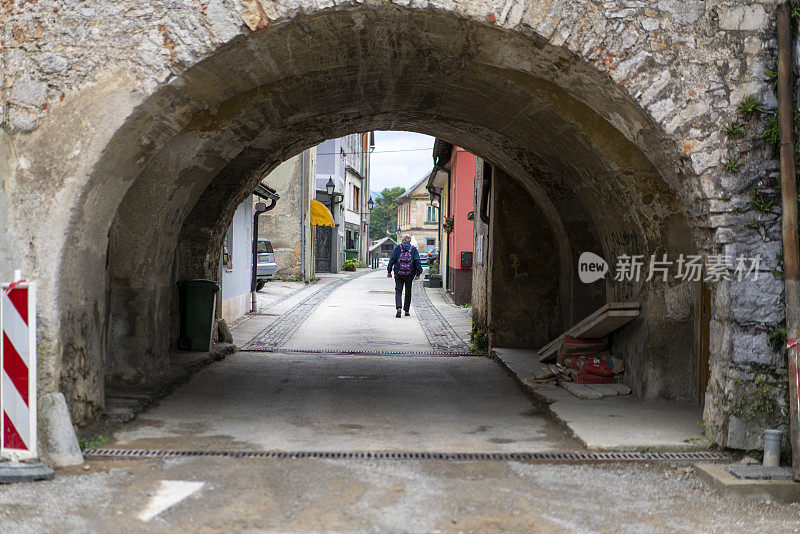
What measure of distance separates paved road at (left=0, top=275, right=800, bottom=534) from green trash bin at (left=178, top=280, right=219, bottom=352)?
2350 mm

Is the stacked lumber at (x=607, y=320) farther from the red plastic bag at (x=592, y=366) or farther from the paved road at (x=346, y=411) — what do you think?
the paved road at (x=346, y=411)

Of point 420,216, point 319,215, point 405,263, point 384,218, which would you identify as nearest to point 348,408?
point 405,263

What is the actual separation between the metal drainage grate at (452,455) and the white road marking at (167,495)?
25.0 inches

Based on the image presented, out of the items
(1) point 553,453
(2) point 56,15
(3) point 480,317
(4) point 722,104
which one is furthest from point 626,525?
(3) point 480,317

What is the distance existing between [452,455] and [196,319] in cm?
555

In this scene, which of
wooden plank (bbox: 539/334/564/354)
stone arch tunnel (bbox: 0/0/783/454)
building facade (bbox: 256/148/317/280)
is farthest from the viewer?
building facade (bbox: 256/148/317/280)

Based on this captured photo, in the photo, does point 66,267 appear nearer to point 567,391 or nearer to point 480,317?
point 567,391

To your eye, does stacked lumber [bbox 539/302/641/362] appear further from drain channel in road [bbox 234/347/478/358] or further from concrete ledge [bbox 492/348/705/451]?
drain channel in road [bbox 234/347/478/358]

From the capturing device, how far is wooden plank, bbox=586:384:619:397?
23.7 feet

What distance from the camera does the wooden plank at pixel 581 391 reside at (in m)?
7.06

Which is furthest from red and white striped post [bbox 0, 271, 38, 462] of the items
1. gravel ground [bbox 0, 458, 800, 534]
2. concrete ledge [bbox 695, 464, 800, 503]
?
concrete ledge [bbox 695, 464, 800, 503]

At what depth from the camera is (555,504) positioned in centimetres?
424

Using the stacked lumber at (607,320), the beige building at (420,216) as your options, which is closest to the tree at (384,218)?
the beige building at (420,216)

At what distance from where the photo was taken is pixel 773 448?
15.5ft
